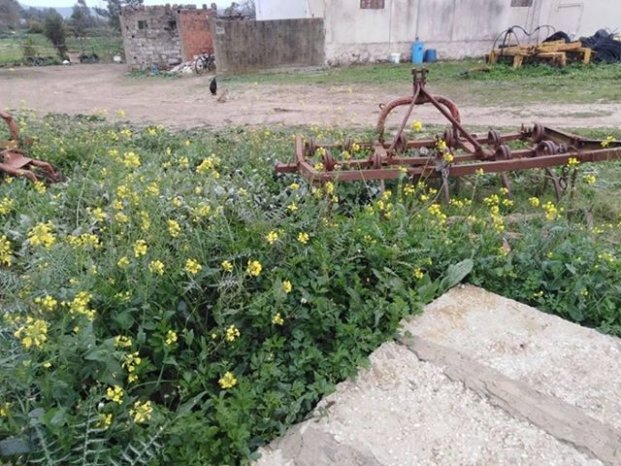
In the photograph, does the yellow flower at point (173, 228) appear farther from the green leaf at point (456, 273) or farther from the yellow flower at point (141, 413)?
the green leaf at point (456, 273)

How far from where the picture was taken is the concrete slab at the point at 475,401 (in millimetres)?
1970

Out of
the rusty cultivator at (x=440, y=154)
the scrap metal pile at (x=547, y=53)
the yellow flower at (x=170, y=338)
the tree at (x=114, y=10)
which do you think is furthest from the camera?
the tree at (x=114, y=10)

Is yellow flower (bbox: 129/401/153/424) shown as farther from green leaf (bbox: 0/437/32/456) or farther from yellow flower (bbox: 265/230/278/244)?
yellow flower (bbox: 265/230/278/244)

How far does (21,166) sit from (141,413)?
11.8 feet

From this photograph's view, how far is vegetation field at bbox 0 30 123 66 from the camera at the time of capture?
26.6 meters

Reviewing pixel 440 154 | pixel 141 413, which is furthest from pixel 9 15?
pixel 141 413

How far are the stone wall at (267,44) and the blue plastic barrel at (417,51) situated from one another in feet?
11.2

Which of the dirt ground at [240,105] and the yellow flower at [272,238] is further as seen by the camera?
the dirt ground at [240,105]

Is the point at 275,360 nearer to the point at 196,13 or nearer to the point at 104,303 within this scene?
the point at 104,303

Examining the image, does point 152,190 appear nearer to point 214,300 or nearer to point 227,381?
point 214,300

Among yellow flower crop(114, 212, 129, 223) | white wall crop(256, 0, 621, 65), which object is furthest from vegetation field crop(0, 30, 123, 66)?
yellow flower crop(114, 212, 129, 223)

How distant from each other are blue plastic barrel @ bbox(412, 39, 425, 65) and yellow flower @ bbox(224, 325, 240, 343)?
17.7m

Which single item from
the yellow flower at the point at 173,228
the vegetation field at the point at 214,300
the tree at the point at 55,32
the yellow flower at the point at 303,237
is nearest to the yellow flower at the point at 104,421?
the vegetation field at the point at 214,300

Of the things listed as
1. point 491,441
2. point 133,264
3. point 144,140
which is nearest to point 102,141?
point 144,140
